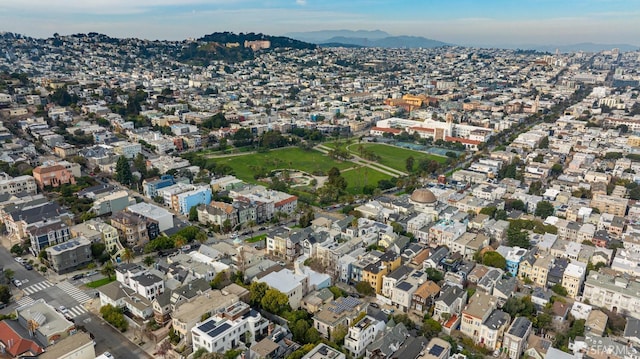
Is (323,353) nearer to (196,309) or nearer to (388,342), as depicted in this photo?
(388,342)

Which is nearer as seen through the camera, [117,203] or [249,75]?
[117,203]

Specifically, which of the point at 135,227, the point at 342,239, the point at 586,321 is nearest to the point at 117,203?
the point at 135,227

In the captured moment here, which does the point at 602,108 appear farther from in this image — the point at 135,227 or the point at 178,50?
the point at 178,50

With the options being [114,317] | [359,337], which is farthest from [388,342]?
[114,317]

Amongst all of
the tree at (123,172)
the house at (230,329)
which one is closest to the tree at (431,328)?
the house at (230,329)

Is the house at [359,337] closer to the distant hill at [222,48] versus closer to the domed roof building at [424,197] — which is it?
the domed roof building at [424,197]

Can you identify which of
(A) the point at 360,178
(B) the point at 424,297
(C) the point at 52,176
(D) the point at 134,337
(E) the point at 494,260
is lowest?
(D) the point at 134,337
